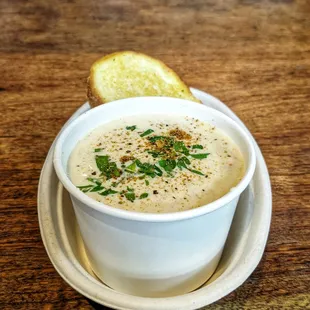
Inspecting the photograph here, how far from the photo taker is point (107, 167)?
3.27 feet

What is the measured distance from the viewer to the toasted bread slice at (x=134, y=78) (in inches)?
52.9

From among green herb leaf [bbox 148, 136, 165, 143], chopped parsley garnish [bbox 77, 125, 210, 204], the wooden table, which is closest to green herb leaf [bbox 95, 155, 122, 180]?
chopped parsley garnish [bbox 77, 125, 210, 204]

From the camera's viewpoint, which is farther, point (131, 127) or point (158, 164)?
point (131, 127)

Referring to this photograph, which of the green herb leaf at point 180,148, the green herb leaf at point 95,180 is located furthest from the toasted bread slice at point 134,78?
the green herb leaf at point 95,180

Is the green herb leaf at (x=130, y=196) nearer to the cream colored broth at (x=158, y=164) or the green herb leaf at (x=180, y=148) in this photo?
the cream colored broth at (x=158, y=164)

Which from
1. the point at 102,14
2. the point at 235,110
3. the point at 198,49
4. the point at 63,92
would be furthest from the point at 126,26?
the point at 235,110

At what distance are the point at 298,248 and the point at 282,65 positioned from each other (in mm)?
1080

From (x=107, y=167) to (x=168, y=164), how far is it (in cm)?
13

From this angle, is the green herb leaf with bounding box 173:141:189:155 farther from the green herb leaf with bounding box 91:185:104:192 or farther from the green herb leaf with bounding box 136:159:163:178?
the green herb leaf with bounding box 91:185:104:192

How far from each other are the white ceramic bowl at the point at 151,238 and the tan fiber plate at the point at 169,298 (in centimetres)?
5

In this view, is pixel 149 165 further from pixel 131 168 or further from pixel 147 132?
pixel 147 132

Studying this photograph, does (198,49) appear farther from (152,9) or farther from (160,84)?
(160,84)

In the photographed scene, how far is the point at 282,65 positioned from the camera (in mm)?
1981

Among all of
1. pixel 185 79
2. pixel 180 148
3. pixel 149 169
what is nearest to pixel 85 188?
pixel 149 169
